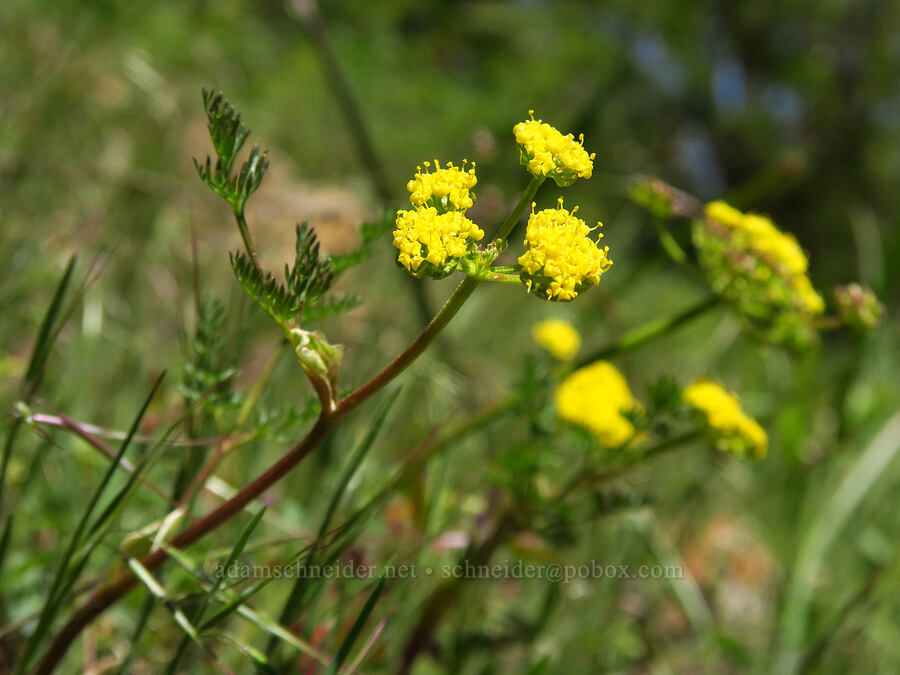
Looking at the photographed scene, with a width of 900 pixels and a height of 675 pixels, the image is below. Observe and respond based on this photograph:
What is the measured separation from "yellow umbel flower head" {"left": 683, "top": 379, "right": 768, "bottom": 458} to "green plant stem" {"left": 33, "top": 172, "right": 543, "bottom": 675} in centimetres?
51

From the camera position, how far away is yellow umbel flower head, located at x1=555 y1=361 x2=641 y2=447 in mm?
1021

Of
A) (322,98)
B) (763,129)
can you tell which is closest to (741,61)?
(763,129)

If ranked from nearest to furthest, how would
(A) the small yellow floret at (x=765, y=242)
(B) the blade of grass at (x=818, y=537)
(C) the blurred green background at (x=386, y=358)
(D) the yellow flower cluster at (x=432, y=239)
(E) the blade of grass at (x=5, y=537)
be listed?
1. (D) the yellow flower cluster at (x=432, y=239)
2. (E) the blade of grass at (x=5, y=537)
3. (A) the small yellow floret at (x=765, y=242)
4. (C) the blurred green background at (x=386, y=358)
5. (B) the blade of grass at (x=818, y=537)

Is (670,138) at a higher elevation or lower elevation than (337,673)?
higher

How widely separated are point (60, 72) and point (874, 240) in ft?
7.66

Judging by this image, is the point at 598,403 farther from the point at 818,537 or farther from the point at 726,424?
the point at 818,537

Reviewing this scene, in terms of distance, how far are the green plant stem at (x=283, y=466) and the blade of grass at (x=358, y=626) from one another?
0.40 feet

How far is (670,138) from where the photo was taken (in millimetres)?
7953

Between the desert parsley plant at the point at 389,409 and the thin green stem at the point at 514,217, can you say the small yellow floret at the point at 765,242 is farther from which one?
the thin green stem at the point at 514,217

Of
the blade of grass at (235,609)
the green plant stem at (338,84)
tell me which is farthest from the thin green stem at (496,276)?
the green plant stem at (338,84)

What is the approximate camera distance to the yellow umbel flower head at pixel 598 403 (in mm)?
1021

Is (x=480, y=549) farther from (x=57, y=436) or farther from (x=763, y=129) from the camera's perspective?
(x=763, y=129)

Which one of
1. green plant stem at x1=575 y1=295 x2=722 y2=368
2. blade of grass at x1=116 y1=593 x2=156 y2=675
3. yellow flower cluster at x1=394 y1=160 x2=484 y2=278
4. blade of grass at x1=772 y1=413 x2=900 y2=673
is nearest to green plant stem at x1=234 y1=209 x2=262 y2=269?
yellow flower cluster at x1=394 y1=160 x2=484 y2=278

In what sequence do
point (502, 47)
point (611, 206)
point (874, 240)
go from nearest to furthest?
point (874, 240) → point (611, 206) → point (502, 47)
